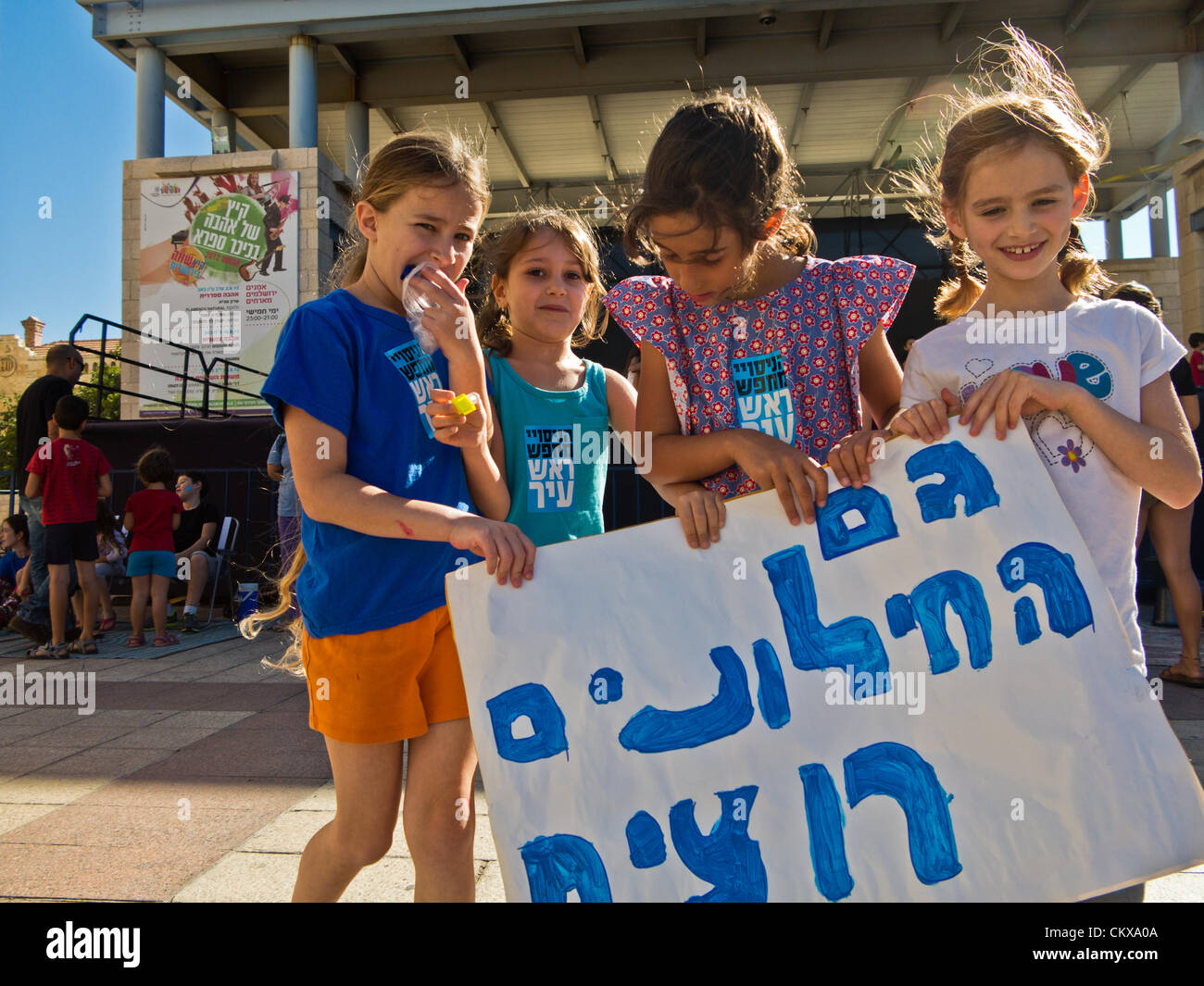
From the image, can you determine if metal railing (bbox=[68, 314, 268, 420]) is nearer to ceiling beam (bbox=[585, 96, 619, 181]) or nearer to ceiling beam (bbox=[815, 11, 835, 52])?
ceiling beam (bbox=[585, 96, 619, 181])

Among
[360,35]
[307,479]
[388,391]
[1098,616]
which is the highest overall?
[360,35]

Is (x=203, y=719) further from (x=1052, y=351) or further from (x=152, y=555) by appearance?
(x=1052, y=351)

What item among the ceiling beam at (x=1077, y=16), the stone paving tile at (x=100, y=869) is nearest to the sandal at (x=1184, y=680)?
the stone paving tile at (x=100, y=869)

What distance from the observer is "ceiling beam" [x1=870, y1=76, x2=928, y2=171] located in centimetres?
1480

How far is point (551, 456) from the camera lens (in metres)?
1.88

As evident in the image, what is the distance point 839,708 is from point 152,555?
6.68 meters

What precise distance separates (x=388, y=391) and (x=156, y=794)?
2.20m

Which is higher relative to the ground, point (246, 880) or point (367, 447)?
point (367, 447)

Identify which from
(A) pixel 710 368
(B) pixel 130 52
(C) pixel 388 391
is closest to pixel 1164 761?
(A) pixel 710 368

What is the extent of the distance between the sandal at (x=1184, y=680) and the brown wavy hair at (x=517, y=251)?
3.75 meters

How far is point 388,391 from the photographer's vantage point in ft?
5.27

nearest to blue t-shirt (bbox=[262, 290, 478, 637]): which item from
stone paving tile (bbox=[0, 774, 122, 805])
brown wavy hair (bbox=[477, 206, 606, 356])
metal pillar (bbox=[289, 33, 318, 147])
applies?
brown wavy hair (bbox=[477, 206, 606, 356])

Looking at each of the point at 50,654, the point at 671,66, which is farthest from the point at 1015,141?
the point at 671,66

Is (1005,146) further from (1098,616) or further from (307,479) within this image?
(307,479)
